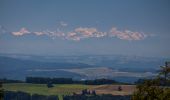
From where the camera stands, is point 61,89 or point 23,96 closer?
point 23,96

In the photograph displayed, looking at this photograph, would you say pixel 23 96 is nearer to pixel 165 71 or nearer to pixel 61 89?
pixel 61 89

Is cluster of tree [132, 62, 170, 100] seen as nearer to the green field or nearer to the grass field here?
the grass field

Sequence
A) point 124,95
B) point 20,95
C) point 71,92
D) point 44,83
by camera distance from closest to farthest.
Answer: point 124,95, point 20,95, point 71,92, point 44,83

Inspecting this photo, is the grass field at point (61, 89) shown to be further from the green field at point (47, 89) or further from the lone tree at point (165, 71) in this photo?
the lone tree at point (165, 71)

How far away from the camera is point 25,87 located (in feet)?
376

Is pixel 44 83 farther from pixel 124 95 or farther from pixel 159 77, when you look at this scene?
pixel 159 77

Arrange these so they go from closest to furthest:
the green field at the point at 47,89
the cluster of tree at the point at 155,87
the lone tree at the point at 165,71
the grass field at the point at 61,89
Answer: the cluster of tree at the point at 155,87 < the lone tree at the point at 165,71 < the grass field at the point at 61,89 < the green field at the point at 47,89

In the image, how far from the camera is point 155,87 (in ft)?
82.0

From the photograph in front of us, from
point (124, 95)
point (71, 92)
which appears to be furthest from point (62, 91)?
point (124, 95)

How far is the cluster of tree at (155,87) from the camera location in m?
24.5

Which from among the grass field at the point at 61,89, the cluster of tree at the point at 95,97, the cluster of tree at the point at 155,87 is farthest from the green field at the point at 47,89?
the cluster of tree at the point at 155,87

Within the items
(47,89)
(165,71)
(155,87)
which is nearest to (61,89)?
(47,89)

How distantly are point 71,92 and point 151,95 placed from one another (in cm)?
8532

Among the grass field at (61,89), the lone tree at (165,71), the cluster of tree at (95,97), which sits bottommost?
the cluster of tree at (95,97)
